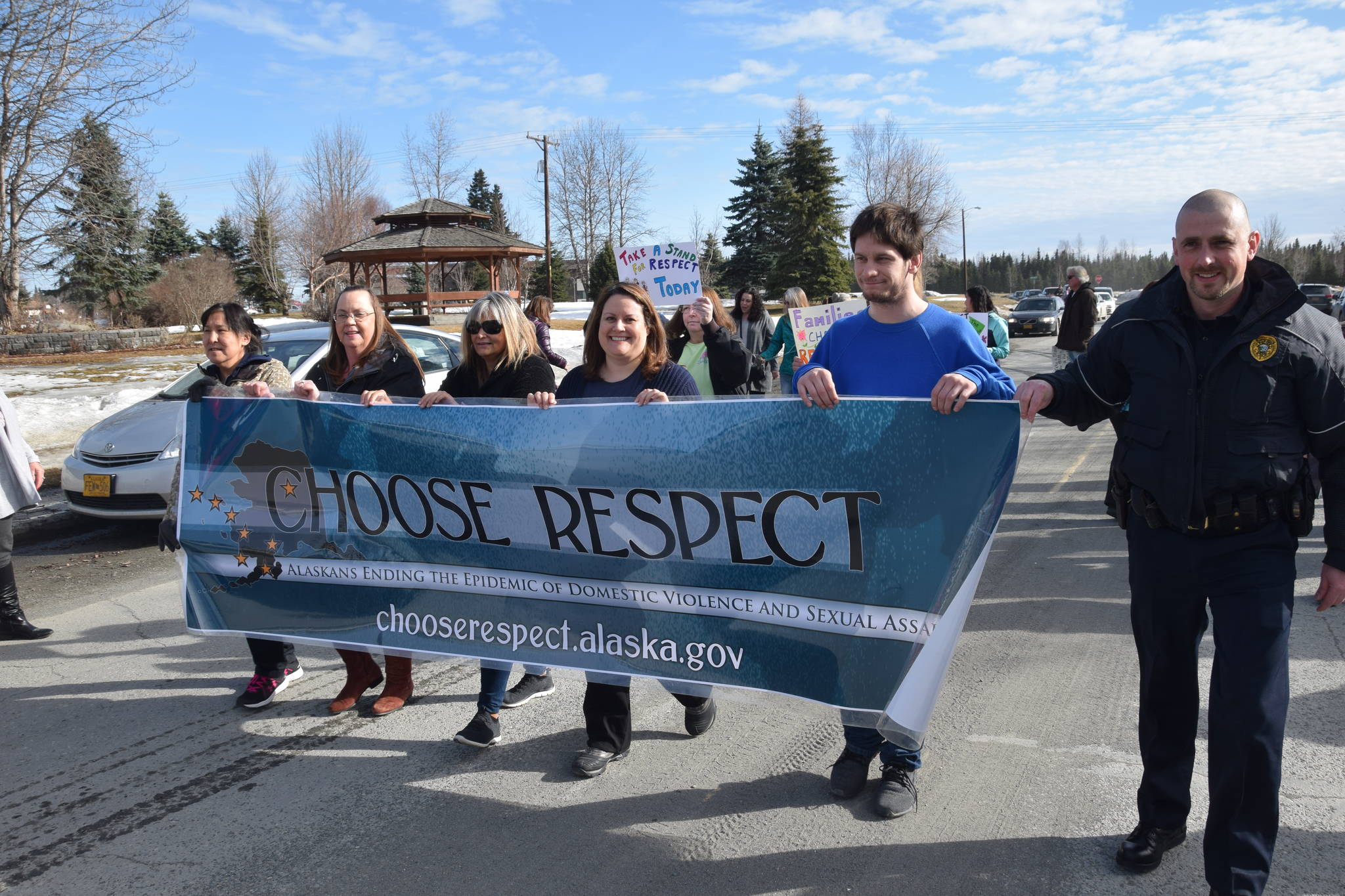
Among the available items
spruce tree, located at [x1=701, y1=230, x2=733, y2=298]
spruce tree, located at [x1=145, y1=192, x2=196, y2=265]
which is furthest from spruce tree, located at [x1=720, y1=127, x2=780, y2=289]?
spruce tree, located at [x1=145, y1=192, x2=196, y2=265]

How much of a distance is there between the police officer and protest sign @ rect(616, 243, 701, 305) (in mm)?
6750

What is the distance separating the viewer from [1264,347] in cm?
258

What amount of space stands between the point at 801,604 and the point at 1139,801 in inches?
48.4

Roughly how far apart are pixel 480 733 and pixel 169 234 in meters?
58.5

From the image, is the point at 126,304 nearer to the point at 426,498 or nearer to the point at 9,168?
the point at 9,168

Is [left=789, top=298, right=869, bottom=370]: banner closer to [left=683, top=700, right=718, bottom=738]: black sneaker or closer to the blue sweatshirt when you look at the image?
[left=683, top=700, right=718, bottom=738]: black sneaker

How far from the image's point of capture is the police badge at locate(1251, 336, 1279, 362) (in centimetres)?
257

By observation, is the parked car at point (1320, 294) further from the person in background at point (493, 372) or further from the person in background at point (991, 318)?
the person in background at point (493, 372)

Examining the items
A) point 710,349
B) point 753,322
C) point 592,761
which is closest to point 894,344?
point 592,761

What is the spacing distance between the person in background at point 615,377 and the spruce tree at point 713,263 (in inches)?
2241

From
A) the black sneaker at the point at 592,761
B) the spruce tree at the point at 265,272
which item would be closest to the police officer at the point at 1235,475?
the black sneaker at the point at 592,761

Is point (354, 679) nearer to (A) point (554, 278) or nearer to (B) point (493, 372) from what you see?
(B) point (493, 372)

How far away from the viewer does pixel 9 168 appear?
2291 cm

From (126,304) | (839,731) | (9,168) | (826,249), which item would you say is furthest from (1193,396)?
(826,249)
